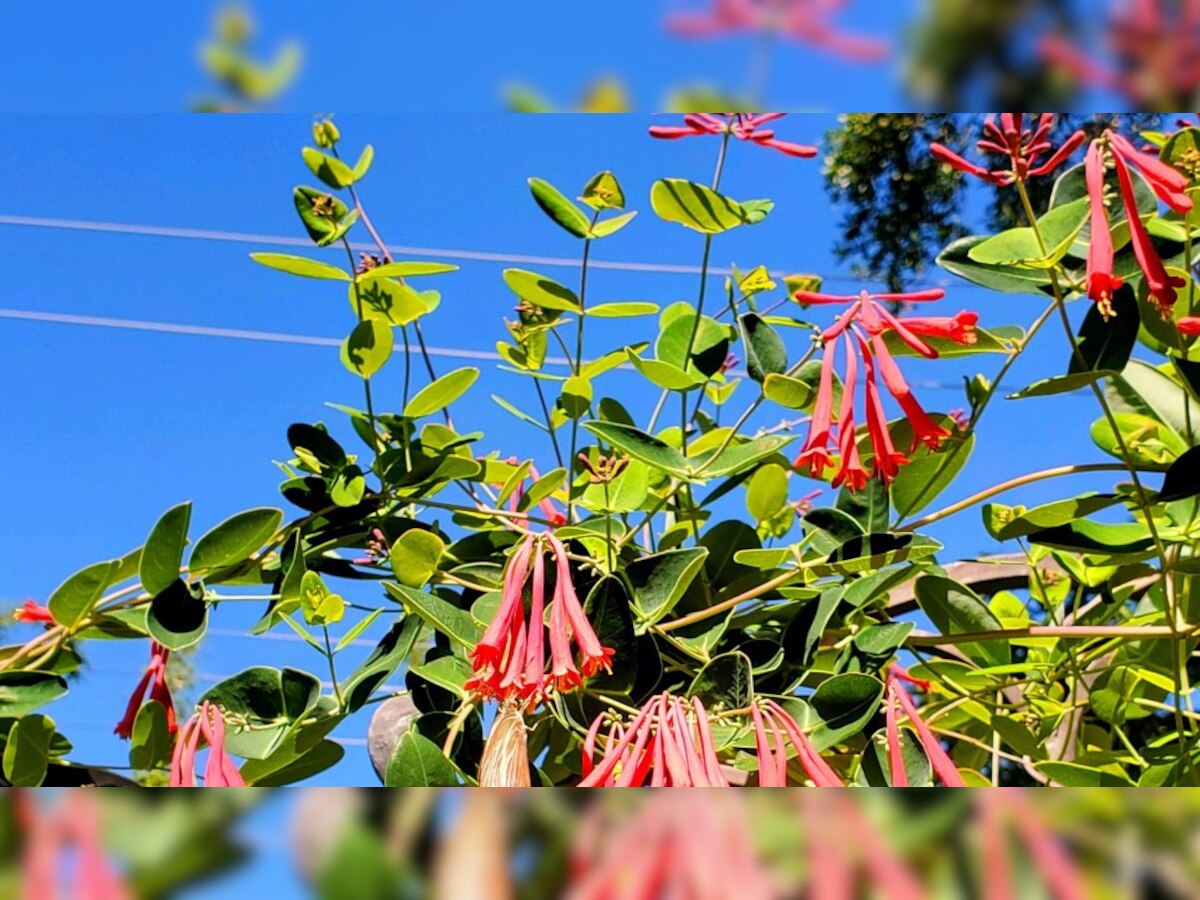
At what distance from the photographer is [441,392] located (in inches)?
23.6

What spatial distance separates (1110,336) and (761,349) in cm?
16

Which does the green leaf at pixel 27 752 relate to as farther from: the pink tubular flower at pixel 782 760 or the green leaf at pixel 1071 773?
the green leaf at pixel 1071 773

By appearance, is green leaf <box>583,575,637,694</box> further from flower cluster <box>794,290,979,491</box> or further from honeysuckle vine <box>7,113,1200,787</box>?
flower cluster <box>794,290,979,491</box>

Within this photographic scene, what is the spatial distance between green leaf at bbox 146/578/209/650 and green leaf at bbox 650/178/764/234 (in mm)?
291

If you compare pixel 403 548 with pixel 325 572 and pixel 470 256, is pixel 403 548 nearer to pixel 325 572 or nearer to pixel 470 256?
pixel 325 572

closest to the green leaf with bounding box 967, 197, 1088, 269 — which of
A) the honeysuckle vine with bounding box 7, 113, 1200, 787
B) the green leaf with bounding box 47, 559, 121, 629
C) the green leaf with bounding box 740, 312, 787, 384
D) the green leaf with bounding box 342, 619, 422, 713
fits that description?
the honeysuckle vine with bounding box 7, 113, 1200, 787

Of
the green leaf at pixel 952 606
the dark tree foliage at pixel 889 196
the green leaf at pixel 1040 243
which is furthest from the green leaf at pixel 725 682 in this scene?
the dark tree foliage at pixel 889 196

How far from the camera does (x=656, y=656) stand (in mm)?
511

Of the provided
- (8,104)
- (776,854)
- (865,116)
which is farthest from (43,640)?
(865,116)

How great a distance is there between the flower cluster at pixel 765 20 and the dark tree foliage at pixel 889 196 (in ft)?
1.79

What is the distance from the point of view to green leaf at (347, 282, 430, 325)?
0.61m

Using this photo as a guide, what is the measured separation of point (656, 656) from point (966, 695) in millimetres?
192

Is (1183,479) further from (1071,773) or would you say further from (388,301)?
(388,301)

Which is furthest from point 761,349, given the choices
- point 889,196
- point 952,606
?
point 889,196
